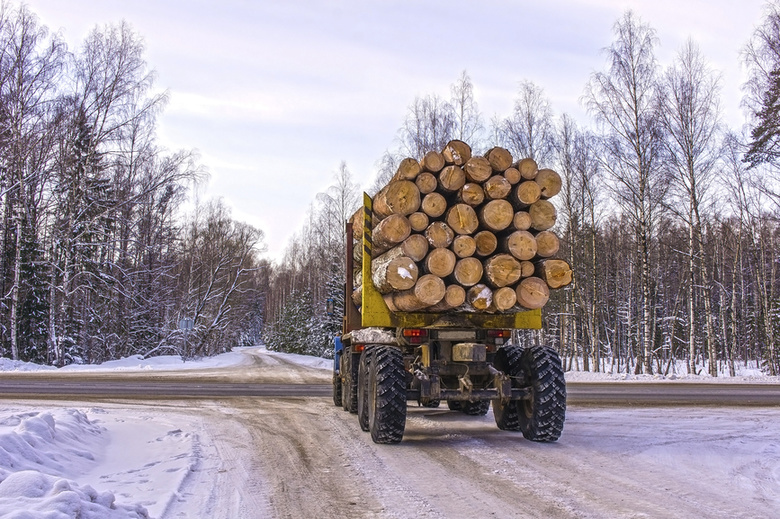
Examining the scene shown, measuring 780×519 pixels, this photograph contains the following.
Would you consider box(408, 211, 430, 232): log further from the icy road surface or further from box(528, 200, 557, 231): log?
the icy road surface

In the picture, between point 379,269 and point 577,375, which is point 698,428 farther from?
point 577,375

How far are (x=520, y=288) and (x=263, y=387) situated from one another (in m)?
10.0

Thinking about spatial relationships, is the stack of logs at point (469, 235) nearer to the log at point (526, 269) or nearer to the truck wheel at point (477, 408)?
the log at point (526, 269)

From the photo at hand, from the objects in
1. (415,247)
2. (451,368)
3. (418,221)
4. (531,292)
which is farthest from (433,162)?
(451,368)

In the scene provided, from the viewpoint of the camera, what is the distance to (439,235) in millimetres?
6727

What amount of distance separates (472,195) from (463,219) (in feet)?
1.11

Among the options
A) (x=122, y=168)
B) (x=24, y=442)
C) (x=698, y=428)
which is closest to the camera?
(x=24, y=442)

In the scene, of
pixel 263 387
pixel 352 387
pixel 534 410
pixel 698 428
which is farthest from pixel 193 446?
pixel 263 387

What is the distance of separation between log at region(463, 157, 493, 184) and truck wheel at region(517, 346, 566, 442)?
2313mm

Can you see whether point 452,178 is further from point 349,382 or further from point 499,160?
point 349,382

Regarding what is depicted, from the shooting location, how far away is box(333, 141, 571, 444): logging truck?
6734 millimetres

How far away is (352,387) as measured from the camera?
29.6 feet

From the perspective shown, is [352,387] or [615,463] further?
[352,387]

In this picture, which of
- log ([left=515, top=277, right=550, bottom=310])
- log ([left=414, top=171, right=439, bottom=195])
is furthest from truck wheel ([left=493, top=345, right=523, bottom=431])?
log ([left=414, top=171, right=439, bottom=195])
